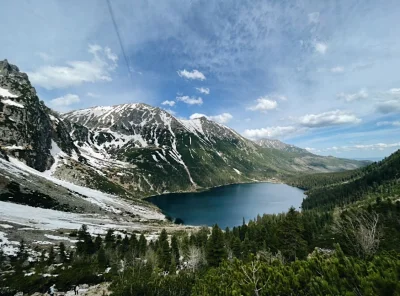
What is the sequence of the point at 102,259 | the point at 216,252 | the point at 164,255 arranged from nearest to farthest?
the point at 102,259 → the point at 216,252 → the point at 164,255

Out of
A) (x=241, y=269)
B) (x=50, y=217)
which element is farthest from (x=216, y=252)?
(x=50, y=217)

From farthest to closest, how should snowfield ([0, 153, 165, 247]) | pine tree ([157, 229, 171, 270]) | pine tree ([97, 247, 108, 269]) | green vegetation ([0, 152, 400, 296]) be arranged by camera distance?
snowfield ([0, 153, 165, 247]) → pine tree ([157, 229, 171, 270]) → pine tree ([97, 247, 108, 269]) → green vegetation ([0, 152, 400, 296])

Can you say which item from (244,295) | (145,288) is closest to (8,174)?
(145,288)

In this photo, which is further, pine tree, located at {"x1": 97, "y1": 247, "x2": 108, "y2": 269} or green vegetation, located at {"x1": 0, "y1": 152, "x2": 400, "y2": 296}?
pine tree, located at {"x1": 97, "y1": 247, "x2": 108, "y2": 269}

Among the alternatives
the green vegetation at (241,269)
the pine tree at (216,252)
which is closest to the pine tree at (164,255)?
the green vegetation at (241,269)

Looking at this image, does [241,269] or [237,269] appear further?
[237,269]

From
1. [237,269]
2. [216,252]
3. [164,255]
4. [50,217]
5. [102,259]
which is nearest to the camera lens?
[237,269]

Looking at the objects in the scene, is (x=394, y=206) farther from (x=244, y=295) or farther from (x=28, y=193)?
(x=28, y=193)

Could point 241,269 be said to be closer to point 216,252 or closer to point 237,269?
point 237,269

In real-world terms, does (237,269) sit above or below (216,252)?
above

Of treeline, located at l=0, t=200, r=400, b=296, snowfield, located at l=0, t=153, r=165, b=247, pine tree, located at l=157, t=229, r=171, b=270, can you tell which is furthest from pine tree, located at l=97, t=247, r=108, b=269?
snowfield, located at l=0, t=153, r=165, b=247

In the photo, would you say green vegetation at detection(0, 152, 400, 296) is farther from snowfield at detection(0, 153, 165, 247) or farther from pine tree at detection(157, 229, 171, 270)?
snowfield at detection(0, 153, 165, 247)
